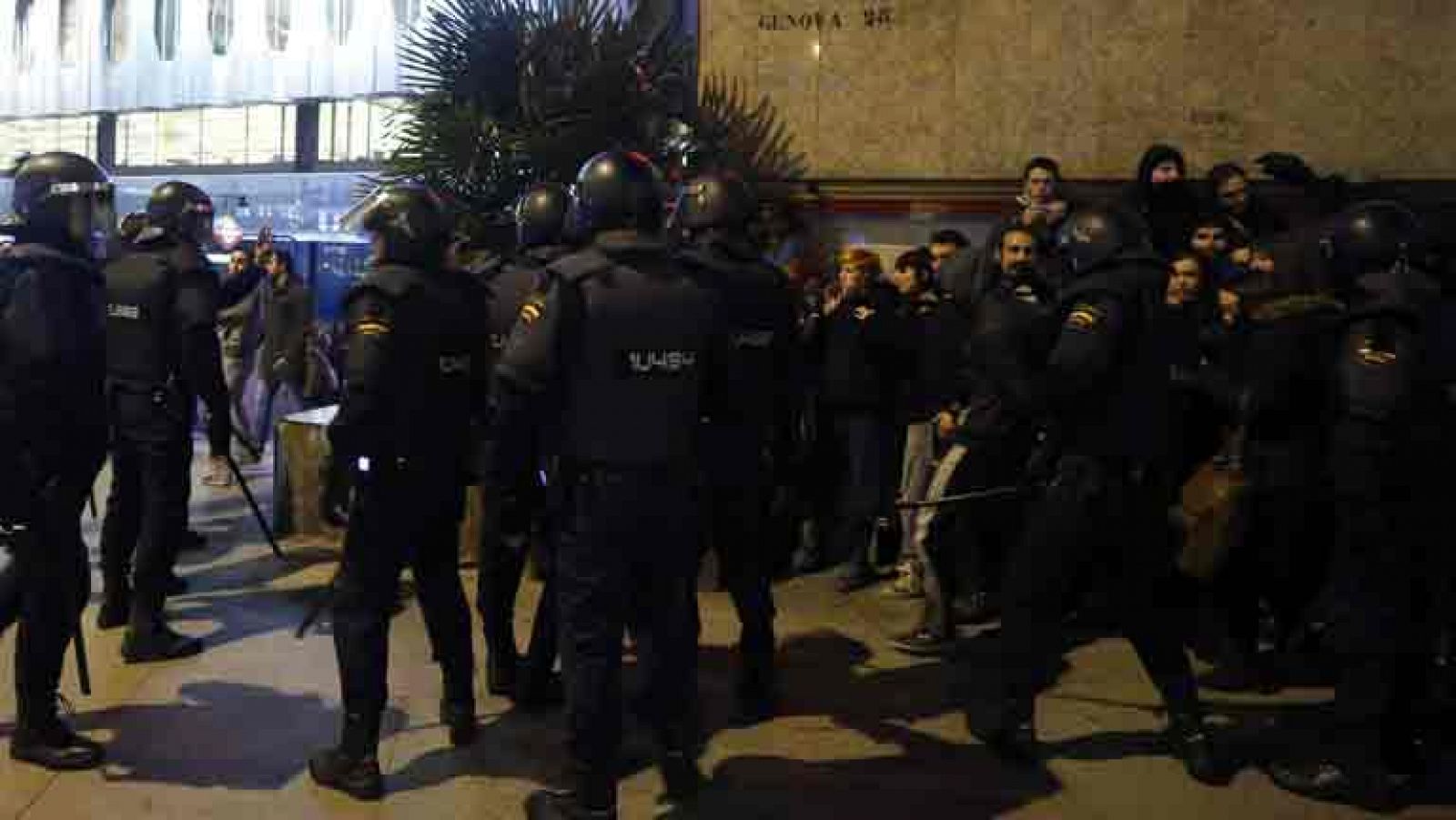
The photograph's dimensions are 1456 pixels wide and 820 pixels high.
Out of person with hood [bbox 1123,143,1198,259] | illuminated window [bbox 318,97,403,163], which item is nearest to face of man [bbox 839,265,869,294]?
person with hood [bbox 1123,143,1198,259]

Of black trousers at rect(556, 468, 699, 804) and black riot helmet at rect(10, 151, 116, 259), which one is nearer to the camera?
black trousers at rect(556, 468, 699, 804)

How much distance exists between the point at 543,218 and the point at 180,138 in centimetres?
1019

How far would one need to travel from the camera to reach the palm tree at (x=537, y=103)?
307 inches

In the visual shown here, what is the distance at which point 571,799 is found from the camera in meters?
3.84

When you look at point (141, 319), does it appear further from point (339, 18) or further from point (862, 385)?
point (339, 18)

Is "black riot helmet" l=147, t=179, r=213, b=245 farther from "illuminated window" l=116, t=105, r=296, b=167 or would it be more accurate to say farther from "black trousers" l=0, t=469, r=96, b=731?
"illuminated window" l=116, t=105, r=296, b=167

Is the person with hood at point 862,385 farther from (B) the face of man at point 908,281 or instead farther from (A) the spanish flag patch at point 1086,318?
(A) the spanish flag patch at point 1086,318

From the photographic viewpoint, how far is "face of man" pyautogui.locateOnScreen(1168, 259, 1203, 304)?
19.0 feet

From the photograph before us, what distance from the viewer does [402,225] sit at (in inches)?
164

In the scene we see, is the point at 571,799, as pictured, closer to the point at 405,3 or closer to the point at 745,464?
the point at 745,464

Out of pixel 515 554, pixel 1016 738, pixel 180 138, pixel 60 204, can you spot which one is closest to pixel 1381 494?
pixel 1016 738

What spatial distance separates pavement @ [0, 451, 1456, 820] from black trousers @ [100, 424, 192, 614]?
13.5 inches

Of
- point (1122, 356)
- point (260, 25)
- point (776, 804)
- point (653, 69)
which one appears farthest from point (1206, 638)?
point (260, 25)

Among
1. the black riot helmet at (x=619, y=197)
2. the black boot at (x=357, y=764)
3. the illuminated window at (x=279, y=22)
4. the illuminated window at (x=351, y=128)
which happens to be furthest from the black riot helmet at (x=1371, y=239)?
the illuminated window at (x=279, y=22)
